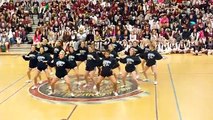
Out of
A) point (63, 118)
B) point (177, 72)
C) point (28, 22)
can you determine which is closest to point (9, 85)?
point (63, 118)

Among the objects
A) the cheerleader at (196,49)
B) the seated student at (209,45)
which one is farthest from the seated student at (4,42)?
the seated student at (209,45)

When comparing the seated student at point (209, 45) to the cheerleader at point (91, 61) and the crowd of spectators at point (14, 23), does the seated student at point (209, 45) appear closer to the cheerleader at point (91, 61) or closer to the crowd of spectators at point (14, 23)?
the cheerleader at point (91, 61)

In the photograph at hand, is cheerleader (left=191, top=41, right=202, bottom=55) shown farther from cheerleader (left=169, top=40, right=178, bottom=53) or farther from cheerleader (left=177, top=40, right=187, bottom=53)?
cheerleader (left=169, top=40, right=178, bottom=53)

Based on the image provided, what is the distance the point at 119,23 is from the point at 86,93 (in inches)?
507

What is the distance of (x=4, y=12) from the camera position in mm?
28422

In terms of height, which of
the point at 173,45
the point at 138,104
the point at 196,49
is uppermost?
the point at 173,45

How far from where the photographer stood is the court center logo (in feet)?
40.2

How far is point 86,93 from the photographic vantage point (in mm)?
13047

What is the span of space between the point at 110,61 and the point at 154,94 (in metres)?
1.81

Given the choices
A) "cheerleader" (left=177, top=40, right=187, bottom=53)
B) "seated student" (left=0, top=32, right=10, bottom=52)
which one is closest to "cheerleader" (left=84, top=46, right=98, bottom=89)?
"cheerleader" (left=177, top=40, right=187, bottom=53)

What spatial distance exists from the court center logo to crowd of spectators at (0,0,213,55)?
7923mm

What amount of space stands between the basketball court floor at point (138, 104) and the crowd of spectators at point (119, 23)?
23.5ft

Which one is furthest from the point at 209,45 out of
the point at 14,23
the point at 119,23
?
the point at 14,23

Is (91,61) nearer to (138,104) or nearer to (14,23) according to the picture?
(138,104)
